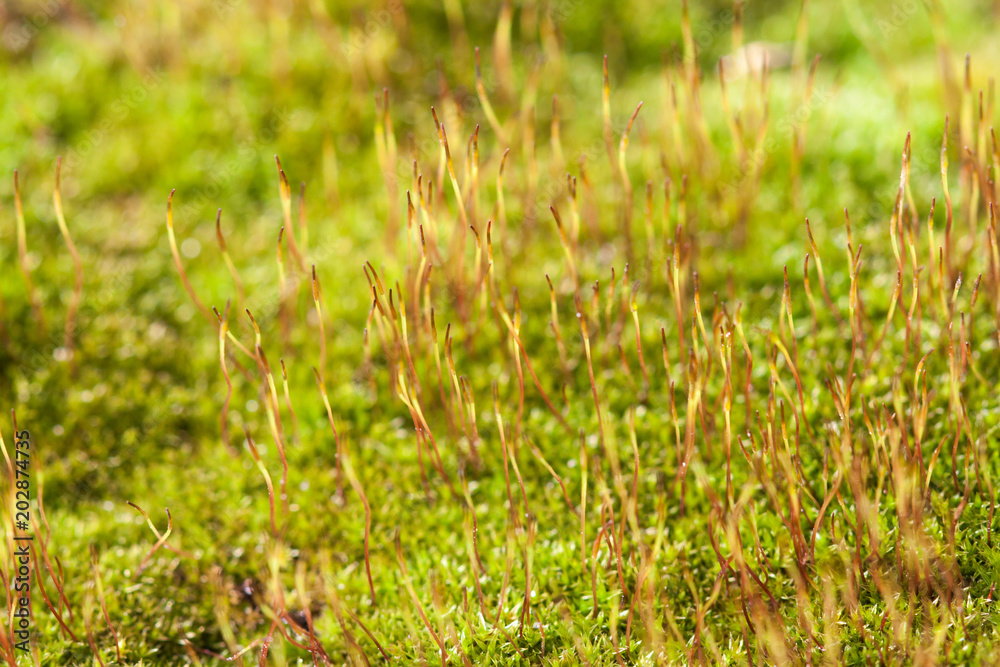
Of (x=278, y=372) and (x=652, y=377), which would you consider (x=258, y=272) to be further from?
(x=652, y=377)

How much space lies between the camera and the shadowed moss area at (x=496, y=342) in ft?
5.91

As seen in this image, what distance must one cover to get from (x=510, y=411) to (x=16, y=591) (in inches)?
54.2

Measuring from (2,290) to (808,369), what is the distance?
8.95ft

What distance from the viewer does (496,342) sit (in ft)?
8.54

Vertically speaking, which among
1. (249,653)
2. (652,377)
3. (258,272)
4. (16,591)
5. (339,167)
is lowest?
(249,653)

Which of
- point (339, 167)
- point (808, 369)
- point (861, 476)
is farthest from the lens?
point (339, 167)

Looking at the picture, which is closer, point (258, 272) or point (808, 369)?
point (808, 369)

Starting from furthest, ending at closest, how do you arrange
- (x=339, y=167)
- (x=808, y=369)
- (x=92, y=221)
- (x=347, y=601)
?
1. (x=339, y=167)
2. (x=92, y=221)
3. (x=808, y=369)
4. (x=347, y=601)

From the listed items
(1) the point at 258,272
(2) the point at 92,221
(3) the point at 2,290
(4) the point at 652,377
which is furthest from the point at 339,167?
(4) the point at 652,377

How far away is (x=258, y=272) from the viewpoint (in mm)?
2857

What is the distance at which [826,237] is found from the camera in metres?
2.73

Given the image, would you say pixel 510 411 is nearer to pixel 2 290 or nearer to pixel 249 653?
pixel 249 653

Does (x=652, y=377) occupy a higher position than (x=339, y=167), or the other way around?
(x=339, y=167)

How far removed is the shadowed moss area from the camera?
5.91 ft
